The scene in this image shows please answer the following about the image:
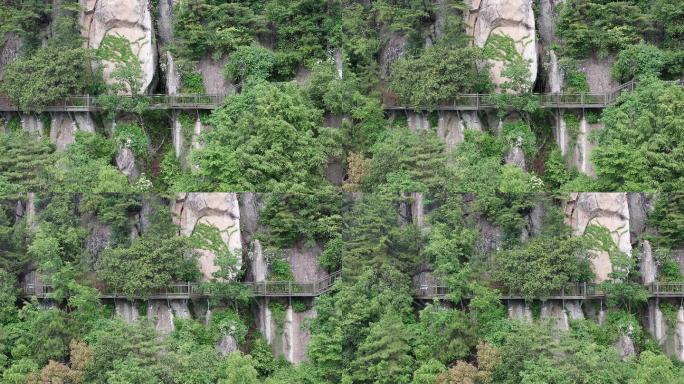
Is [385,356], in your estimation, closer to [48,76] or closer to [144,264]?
[144,264]

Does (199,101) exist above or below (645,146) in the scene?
above

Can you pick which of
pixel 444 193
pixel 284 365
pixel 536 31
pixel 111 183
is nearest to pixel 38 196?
pixel 111 183

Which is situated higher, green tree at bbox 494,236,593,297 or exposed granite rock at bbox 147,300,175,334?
green tree at bbox 494,236,593,297

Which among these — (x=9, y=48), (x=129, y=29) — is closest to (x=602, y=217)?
(x=129, y=29)

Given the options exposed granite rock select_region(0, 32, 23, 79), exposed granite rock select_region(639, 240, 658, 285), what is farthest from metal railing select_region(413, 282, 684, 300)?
exposed granite rock select_region(0, 32, 23, 79)

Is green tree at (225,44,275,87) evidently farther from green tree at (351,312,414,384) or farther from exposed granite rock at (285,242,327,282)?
green tree at (351,312,414,384)
